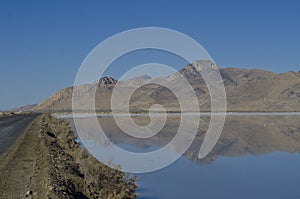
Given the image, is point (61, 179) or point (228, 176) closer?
point (61, 179)

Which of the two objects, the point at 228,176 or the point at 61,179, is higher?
the point at 228,176

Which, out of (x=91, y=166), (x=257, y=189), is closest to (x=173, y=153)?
(x=257, y=189)

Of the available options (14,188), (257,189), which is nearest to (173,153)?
(257,189)

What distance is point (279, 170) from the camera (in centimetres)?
2306

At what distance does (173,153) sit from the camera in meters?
30.5

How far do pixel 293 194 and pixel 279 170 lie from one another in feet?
20.8

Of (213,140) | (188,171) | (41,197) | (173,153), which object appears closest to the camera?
(41,197)

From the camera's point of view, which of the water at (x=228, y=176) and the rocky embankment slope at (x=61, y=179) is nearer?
the rocky embankment slope at (x=61, y=179)

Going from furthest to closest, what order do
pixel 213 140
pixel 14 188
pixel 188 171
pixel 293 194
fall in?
pixel 213 140 → pixel 188 171 → pixel 293 194 → pixel 14 188

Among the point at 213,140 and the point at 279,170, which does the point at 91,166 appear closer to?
the point at 279,170

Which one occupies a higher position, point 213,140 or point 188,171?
point 213,140

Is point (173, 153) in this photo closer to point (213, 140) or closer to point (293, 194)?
point (213, 140)

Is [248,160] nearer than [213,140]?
Yes

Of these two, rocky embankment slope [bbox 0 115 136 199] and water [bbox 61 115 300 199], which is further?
water [bbox 61 115 300 199]
